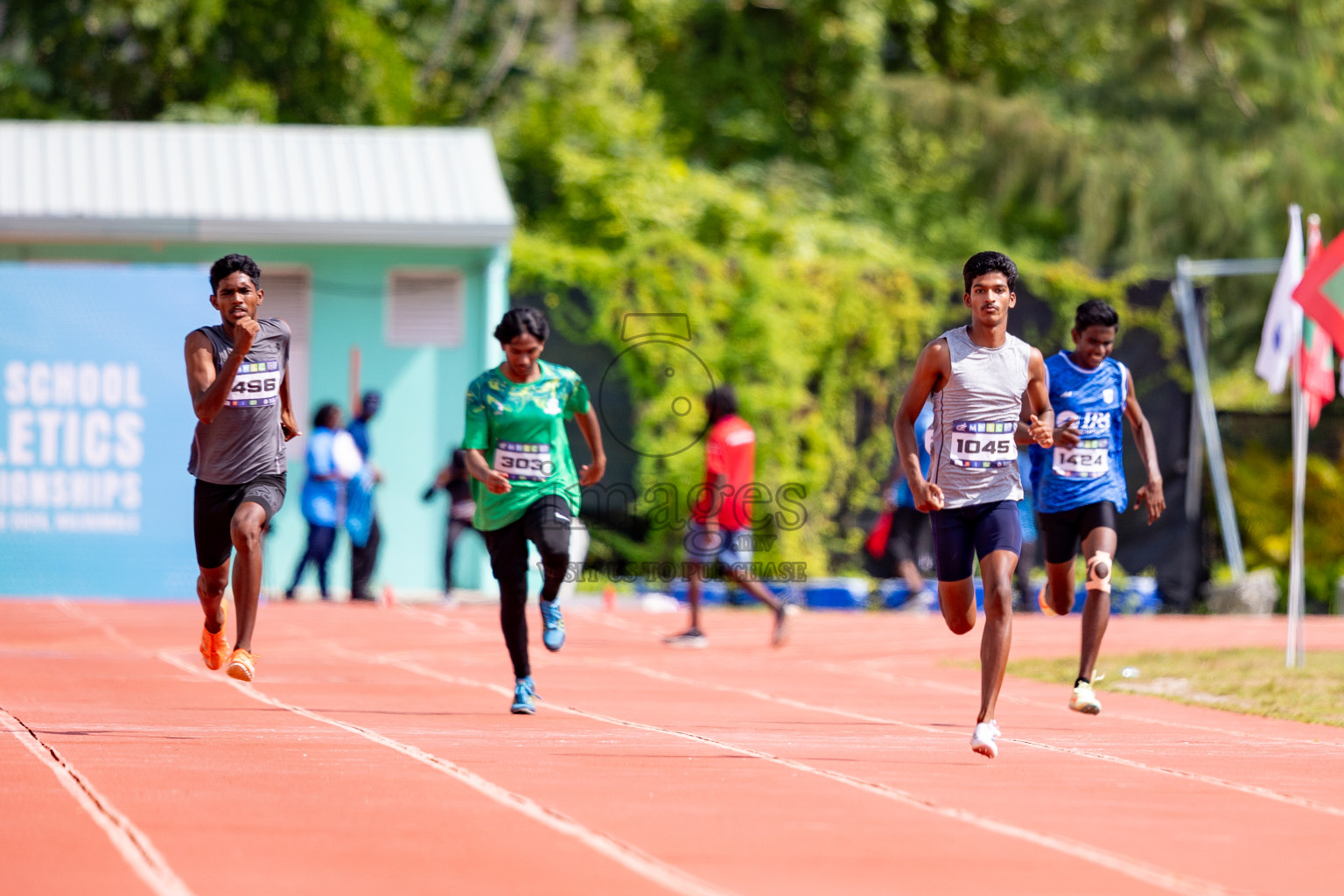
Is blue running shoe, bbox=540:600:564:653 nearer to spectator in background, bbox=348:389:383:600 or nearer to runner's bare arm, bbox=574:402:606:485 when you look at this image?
runner's bare arm, bbox=574:402:606:485

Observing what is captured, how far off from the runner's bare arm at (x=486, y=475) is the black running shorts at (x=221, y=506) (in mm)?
910

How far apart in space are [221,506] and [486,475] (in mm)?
1252

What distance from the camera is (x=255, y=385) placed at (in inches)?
335

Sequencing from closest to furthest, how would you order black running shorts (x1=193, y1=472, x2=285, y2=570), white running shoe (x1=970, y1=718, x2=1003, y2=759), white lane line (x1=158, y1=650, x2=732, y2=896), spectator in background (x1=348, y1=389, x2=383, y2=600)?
white lane line (x1=158, y1=650, x2=732, y2=896) < white running shoe (x1=970, y1=718, x2=1003, y2=759) < black running shorts (x1=193, y1=472, x2=285, y2=570) < spectator in background (x1=348, y1=389, x2=383, y2=600)

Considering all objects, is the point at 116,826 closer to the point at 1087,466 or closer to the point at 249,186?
the point at 1087,466

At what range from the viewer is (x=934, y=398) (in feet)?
26.2

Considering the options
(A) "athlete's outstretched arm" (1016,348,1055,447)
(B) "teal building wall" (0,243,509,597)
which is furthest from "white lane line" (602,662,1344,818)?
(B) "teal building wall" (0,243,509,597)

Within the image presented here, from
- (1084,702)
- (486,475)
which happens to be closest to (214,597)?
(486,475)

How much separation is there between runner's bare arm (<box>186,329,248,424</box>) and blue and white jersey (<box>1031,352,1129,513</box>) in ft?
13.5

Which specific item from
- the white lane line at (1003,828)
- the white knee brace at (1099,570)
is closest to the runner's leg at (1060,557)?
the white knee brace at (1099,570)

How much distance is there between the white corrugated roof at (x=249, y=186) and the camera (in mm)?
18047

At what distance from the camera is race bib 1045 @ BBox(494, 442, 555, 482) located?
9109 mm

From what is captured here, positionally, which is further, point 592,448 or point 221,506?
point 592,448

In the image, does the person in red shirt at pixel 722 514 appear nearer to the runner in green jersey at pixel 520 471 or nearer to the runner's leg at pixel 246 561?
the runner in green jersey at pixel 520 471
